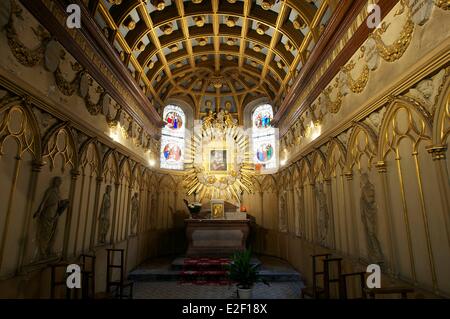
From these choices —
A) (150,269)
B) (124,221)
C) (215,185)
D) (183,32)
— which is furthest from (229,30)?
(150,269)

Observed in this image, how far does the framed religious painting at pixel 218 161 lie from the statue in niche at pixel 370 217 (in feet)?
25.8

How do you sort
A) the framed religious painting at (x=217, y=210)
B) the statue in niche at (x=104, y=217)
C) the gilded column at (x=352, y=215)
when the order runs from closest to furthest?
1. the gilded column at (x=352, y=215)
2. the statue in niche at (x=104, y=217)
3. the framed religious painting at (x=217, y=210)

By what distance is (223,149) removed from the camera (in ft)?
40.3

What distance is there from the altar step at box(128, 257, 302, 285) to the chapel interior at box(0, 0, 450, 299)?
57 millimetres

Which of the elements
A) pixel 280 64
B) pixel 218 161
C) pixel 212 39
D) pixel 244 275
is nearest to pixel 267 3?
pixel 280 64

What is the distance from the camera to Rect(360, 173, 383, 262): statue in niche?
4.28 meters

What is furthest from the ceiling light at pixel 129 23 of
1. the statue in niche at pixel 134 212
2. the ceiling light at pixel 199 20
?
the statue in niche at pixel 134 212

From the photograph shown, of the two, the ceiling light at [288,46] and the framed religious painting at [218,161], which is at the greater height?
the ceiling light at [288,46]

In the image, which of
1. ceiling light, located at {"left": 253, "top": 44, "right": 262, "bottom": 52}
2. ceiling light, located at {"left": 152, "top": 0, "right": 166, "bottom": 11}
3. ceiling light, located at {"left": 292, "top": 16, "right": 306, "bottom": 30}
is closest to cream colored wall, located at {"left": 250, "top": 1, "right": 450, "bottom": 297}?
ceiling light, located at {"left": 292, "top": 16, "right": 306, "bottom": 30}

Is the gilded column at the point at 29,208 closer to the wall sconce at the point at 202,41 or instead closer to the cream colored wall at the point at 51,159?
the cream colored wall at the point at 51,159

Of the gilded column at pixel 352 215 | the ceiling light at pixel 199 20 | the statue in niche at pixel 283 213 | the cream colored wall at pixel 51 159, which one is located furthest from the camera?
the statue in niche at pixel 283 213

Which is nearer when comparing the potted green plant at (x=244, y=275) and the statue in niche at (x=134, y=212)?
the potted green plant at (x=244, y=275)

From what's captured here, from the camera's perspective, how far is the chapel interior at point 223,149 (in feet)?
11.5

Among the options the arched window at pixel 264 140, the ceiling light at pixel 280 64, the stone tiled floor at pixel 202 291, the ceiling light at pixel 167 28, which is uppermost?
the ceiling light at pixel 167 28
